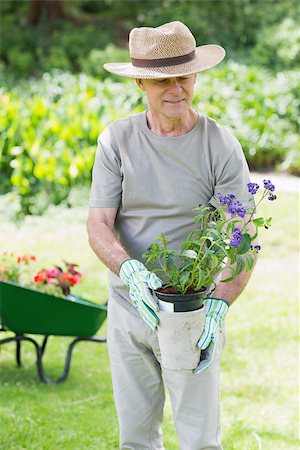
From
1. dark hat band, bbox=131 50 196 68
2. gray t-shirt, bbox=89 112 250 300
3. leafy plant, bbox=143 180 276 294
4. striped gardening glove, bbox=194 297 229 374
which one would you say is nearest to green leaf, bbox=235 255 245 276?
leafy plant, bbox=143 180 276 294

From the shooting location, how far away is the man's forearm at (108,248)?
291 cm

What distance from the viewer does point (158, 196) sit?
9.82 ft

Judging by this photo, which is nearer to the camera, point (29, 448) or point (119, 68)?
point (119, 68)

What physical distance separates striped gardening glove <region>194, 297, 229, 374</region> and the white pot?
2cm

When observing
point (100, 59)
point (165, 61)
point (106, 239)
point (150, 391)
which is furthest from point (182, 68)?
point (100, 59)

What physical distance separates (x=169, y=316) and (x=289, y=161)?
284 inches

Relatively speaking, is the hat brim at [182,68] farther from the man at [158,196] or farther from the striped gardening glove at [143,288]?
the striped gardening glove at [143,288]

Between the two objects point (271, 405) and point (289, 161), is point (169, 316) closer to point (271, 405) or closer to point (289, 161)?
point (271, 405)

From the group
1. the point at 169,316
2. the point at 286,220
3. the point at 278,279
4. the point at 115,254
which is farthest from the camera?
the point at 286,220

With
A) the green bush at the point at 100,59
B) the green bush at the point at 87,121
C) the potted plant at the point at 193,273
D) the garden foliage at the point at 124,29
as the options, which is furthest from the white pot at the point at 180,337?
the green bush at the point at 100,59

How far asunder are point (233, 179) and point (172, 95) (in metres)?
0.33

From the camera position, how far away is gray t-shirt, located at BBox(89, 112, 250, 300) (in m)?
2.96

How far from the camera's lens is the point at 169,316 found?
2.69 metres

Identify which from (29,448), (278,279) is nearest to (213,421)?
(29,448)
